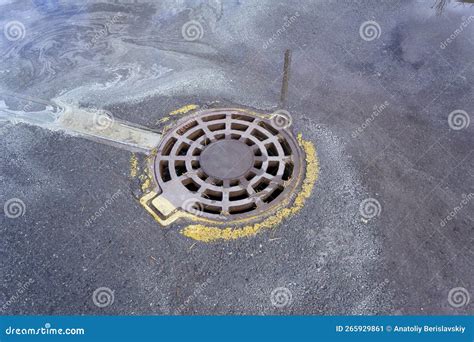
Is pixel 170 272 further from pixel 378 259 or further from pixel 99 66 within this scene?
pixel 99 66

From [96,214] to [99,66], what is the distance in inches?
77.6

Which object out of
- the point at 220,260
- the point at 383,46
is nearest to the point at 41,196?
the point at 220,260

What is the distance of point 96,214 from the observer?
3.25 m
